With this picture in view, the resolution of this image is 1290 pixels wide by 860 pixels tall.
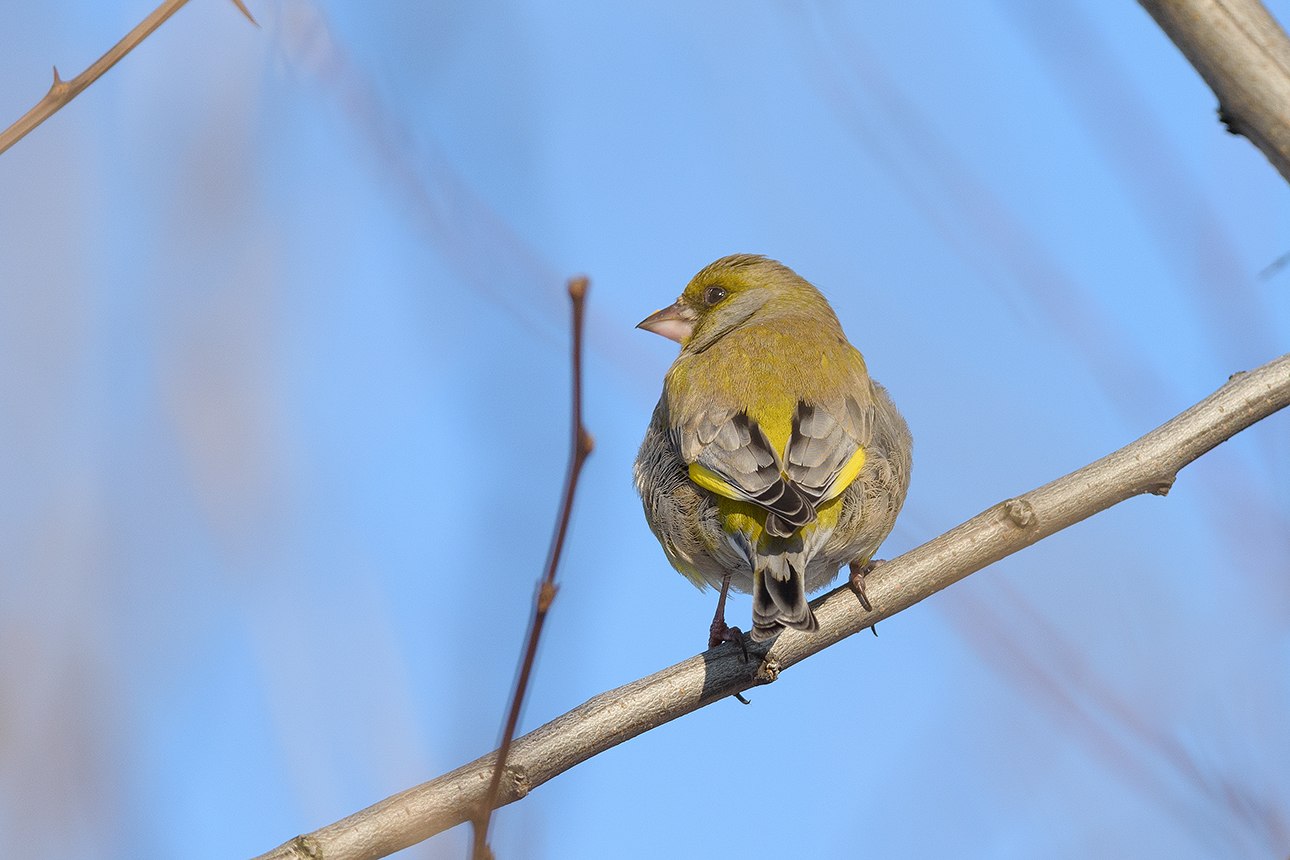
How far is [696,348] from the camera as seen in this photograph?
568 cm

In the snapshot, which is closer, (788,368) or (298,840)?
(298,840)

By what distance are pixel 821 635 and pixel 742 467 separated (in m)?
0.75

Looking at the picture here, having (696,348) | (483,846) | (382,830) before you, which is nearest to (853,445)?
(696,348)

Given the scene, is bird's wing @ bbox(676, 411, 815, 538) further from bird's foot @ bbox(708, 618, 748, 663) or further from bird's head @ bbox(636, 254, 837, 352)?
bird's head @ bbox(636, 254, 837, 352)

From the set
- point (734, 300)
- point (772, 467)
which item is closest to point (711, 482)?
point (772, 467)

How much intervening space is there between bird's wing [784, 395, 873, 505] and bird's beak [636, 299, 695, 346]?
168cm

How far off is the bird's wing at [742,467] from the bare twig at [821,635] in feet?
0.96

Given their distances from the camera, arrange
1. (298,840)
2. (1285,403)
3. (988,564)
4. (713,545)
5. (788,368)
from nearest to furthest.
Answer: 1. (298,840)
2. (1285,403)
3. (988,564)
4. (713,545)
5. (788,368)

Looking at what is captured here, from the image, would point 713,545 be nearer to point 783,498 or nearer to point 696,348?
point 783,498

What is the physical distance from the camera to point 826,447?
14.4 feet

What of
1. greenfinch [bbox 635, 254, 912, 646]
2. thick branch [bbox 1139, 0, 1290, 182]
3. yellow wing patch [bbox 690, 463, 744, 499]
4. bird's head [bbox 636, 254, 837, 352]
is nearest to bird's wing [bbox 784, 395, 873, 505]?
greenfinch [bbox 635, 254, 912, 646]

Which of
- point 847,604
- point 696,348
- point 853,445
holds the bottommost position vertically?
point 847,604

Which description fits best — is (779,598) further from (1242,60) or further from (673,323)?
(673,323)

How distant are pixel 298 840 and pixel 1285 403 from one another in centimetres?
264
